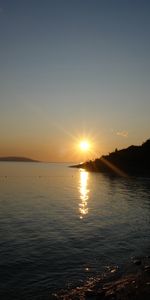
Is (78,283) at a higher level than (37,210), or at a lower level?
lower

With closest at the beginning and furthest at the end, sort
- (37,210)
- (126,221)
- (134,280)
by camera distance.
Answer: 1. (134,280)
2. (126,221)
3. (37,210)

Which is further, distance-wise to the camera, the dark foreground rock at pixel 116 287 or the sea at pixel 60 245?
the sea at pixel 60 245

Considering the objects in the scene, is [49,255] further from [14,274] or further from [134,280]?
[134,280]

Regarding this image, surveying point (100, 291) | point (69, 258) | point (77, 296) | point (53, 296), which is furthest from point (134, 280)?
point (69, 258)

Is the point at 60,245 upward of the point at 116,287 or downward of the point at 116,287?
upward

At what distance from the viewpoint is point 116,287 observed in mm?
25719

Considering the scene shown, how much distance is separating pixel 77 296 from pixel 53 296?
1.95m

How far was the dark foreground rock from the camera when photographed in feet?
77.8

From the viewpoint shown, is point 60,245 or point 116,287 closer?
point 116,287

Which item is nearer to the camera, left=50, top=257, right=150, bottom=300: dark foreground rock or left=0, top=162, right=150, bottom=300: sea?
left=50, top=257, right=150, bottom=300: dark foreground rock

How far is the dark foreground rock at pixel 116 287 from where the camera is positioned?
77.8 ft

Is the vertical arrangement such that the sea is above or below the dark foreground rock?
above

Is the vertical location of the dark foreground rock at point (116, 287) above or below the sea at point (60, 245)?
below

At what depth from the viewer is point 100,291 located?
2534 centimetres
